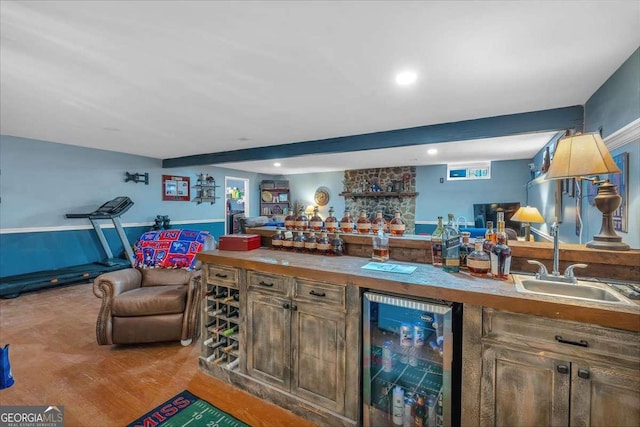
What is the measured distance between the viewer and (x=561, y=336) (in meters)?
1.15

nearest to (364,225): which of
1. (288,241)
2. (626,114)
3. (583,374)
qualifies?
(288,241)

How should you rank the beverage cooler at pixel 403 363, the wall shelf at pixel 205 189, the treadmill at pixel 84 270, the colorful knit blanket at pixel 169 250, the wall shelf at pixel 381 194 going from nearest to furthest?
the beverage cooler at pixel 403 363, the colorful knit blanket at pixel 169 250, the treadmill at pixel 84 270, the wall shelf at pixel 205 189, the wall shelf at pixel 381 194

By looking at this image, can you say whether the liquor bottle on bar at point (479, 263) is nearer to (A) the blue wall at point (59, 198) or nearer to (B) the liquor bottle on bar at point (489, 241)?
(B) the liquor bottle on bar at point (489, 241)

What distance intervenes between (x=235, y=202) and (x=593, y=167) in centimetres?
868

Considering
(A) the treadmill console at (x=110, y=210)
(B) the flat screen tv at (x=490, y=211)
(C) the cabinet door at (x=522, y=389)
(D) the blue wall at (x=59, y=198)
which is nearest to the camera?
(C) the cabinet door at (x=522, y=389)

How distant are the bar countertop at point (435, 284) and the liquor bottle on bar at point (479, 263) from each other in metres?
0.05

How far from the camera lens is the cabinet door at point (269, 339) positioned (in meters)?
1.84

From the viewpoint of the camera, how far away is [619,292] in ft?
4.26

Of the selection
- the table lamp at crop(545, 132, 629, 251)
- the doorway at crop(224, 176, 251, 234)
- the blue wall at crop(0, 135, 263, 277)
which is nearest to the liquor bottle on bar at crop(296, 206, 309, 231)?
the table lamp at crop(545, 132, 629, 251)

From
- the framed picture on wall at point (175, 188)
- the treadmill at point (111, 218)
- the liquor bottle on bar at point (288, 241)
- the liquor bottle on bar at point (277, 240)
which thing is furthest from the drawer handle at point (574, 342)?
the framed picture on wall at point (175, 188)

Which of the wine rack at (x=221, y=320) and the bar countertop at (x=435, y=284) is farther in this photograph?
the wine rack at (x=221, y=320)

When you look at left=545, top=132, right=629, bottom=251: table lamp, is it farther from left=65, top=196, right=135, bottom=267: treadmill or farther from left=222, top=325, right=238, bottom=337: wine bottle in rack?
left=65, top=196, right=135, bottom=267: treadmill

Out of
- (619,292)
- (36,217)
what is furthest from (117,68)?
(36,217)

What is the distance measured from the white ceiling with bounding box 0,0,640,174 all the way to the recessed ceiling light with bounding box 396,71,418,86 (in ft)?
0.23
